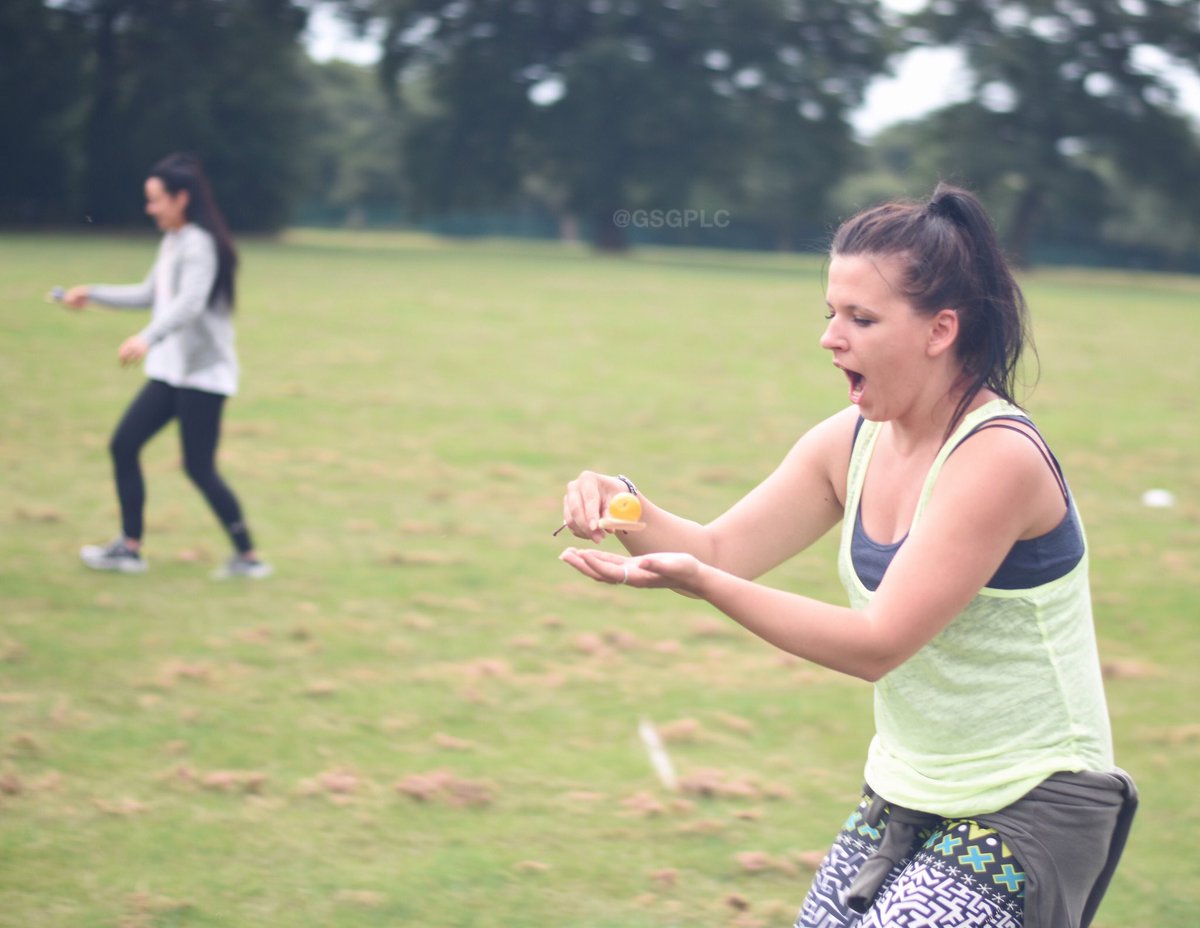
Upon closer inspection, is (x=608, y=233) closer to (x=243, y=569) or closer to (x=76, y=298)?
(x=76, y=298)

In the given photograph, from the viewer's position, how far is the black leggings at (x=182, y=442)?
7309mm

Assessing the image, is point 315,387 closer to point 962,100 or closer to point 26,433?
point 26,433

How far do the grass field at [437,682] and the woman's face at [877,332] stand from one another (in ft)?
6.97

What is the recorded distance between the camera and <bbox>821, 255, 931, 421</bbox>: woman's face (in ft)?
7.55

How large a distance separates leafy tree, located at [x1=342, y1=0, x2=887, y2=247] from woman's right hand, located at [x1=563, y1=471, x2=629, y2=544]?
45748mm

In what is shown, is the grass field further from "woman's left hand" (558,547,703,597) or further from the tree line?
the tree line

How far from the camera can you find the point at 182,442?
7.42 m

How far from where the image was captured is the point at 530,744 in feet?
17.2

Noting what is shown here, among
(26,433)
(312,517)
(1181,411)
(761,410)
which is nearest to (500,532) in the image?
(312,517)

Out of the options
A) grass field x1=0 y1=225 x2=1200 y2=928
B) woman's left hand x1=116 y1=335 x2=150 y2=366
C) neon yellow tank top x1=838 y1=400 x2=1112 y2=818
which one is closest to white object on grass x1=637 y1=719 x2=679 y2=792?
grass field x1=0 y1=225 x2=1200 y2=928

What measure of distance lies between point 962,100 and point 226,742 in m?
47.8

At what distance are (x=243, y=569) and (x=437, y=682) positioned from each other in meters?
2.04

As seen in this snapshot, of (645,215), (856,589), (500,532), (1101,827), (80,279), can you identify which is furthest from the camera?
(645,215)

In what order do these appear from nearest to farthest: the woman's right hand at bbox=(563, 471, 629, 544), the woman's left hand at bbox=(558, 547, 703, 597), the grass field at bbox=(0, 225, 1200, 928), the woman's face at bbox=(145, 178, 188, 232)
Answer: the woman's left hand at bbox=(558, 547, 703, 597) → the woman's right hand at bbox=(563, 471, 629, 544) → the grass field at bbox=(0, 225, 1200, 928) → the woman's face at bbox=(145, 178, 188, 232)
